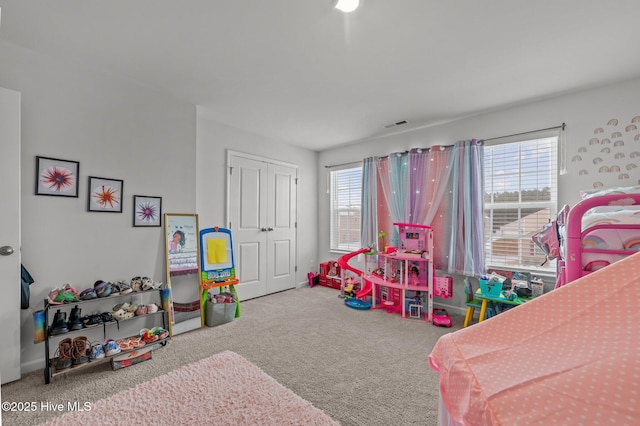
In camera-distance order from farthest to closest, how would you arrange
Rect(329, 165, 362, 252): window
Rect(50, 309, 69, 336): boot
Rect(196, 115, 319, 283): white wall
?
Rect(329, 165, 362, 252): window
Rect(196, 115, 319, 283): white wall
Rect(50, 309, 69, 336): boot

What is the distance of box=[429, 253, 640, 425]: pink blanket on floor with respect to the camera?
496 millimetres

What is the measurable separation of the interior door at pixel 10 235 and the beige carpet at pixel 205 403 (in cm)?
78

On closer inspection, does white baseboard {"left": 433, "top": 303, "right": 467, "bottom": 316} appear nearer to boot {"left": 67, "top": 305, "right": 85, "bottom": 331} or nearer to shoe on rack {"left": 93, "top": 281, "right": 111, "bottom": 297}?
shoe on rack {"left": 93, "top": 281, "right": 111, "bottom": 297}

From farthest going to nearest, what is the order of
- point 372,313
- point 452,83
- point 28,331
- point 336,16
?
point 372,313 → point 452,83 → point 28,331 → point 336,16

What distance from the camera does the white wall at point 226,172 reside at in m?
3.53

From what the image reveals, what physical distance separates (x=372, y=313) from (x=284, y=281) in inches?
66.1

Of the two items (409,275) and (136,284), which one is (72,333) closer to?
(136,284)

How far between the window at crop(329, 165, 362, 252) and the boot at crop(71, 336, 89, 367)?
3.55 metres

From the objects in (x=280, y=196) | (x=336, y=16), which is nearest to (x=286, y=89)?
(x=336, y=16)

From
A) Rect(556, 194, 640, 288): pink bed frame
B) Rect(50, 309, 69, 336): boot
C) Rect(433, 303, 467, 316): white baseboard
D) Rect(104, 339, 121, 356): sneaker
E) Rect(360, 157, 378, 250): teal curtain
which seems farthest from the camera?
Rect(360, 157, 378, 250): teal curtain

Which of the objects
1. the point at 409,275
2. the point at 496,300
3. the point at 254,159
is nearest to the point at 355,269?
the point at 409,275

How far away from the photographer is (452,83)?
8.45 ft

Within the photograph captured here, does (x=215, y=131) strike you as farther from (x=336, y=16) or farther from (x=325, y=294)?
(x=325, y=294)

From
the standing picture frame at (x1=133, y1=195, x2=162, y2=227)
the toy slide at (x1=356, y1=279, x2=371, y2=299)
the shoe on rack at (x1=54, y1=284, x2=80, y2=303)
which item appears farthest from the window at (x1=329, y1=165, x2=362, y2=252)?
the shoe on rack at (x1=54, y1=284, x2=80, y2=303)
